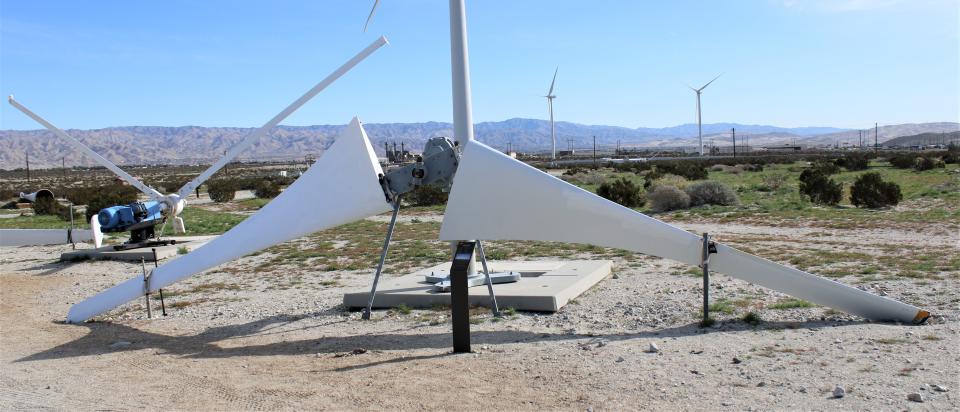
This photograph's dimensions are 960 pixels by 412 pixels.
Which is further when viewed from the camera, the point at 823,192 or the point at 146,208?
the point at 823,192

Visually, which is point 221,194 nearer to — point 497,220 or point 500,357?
point 497,220

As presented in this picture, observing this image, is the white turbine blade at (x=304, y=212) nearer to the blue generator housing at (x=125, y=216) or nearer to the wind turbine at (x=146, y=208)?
the wind turbine at (x=146, y=208)

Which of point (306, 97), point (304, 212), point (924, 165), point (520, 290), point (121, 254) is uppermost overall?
point (306, 97)

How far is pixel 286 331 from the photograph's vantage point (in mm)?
9594

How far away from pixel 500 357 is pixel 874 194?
64.3 ft

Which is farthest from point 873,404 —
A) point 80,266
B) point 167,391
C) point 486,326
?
point 80,266

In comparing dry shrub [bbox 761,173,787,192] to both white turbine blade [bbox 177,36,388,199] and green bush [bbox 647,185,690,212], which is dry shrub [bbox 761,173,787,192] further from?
white turbine blade [bbox 177,36,388,199]

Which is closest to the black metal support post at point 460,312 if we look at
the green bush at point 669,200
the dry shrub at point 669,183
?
the green bush at point 669,200

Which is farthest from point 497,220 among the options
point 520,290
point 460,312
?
point 520,290

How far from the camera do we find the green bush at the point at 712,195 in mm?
25562

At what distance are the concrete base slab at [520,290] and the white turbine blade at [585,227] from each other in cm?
151

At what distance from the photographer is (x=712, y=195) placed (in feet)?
84.7

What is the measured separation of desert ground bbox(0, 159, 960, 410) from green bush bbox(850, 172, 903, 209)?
9485mm

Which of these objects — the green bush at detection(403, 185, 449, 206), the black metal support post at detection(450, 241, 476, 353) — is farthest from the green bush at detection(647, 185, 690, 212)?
the black metal support post at detection(450, 241, 476, 353)
